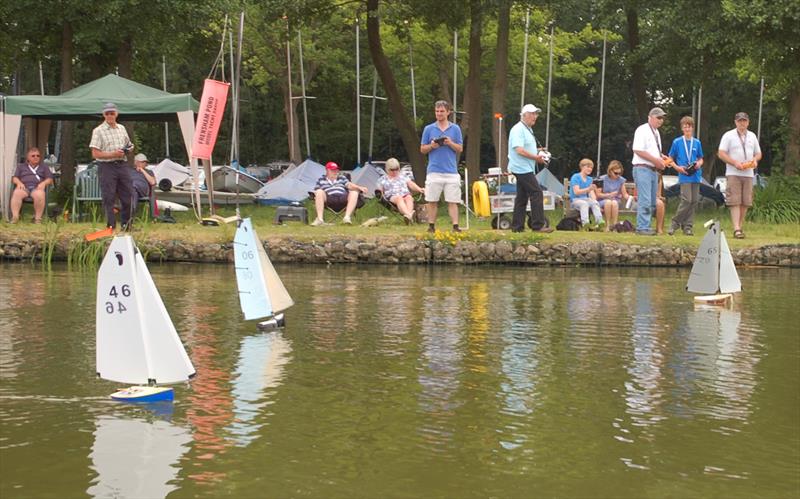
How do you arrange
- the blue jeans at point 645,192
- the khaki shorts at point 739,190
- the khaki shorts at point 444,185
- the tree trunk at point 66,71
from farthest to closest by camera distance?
the tree trunk at point 66,71, the khaki shorts at point 739,190, the blue jeans at point 645,192, the khaki shorts at point 444,185

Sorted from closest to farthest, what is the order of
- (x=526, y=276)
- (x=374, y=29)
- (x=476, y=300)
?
(x=476, y=300) → (x=526, y=276) → (x=374, y=29)

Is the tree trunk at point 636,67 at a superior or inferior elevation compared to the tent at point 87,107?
superior

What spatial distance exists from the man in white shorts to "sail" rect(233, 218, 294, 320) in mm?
7110

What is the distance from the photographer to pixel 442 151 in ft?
62.2

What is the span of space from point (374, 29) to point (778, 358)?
1984 cm

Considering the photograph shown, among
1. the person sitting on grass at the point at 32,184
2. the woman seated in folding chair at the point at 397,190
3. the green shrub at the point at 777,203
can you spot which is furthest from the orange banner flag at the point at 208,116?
the green shrub at the point at 777,203

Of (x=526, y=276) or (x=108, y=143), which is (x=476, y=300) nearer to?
(x=526, y=276)

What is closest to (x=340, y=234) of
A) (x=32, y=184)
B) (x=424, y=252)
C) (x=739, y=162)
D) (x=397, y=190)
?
(x=424, y=252)

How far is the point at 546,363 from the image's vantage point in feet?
32.2

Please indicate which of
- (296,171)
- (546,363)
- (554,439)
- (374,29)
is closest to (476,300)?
(546,363)

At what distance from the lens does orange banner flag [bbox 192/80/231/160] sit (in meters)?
22.5

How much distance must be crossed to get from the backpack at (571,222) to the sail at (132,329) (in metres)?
14.5

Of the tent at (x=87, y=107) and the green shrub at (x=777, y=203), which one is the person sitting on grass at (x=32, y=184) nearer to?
the tent at (x=87, y=107)

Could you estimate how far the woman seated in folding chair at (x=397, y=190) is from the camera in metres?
22.3
